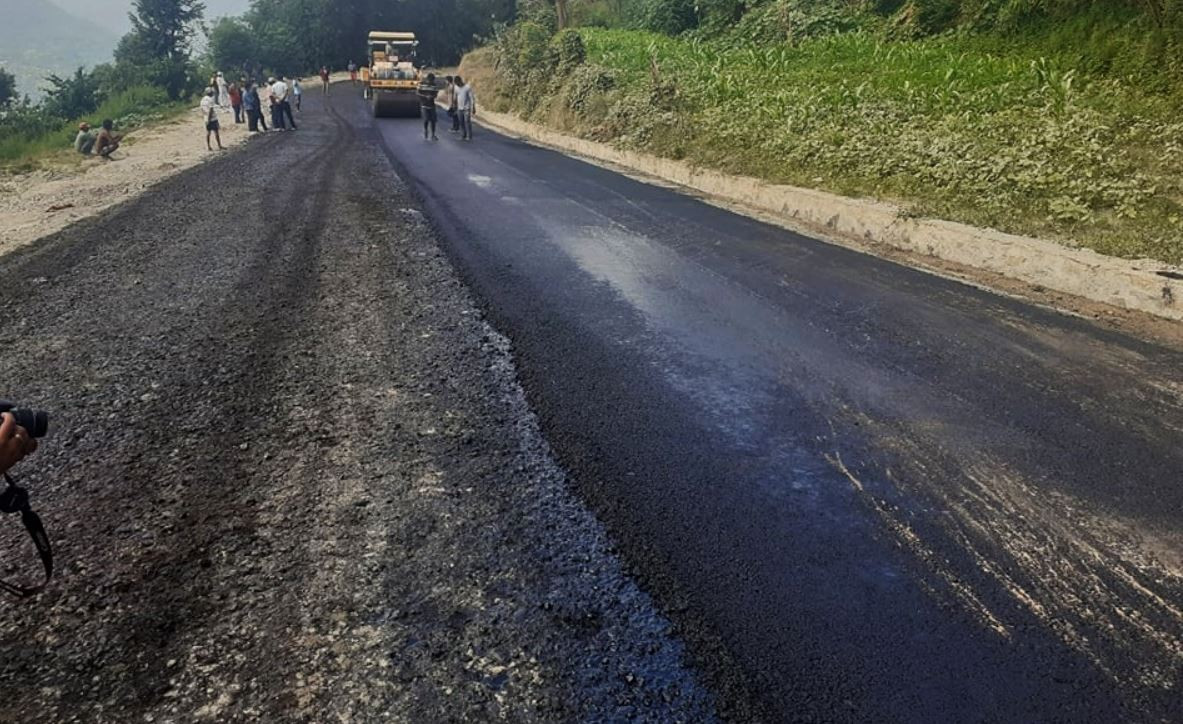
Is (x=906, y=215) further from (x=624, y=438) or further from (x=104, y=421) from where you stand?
(x=104, y=421)

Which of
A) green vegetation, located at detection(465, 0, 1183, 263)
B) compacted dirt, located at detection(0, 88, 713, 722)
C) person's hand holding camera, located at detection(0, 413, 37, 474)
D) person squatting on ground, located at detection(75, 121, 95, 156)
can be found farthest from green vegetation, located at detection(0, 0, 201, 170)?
person's hand holding camera, located at detection(0, 413, 37, 474)

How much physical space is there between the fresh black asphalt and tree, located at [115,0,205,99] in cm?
6249

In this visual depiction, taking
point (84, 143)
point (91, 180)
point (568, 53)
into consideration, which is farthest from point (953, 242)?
point (84, 143)

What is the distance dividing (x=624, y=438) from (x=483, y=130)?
24877 millimetres

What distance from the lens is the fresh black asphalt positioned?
282 centimetres

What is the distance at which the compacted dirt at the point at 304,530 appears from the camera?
2.70 m

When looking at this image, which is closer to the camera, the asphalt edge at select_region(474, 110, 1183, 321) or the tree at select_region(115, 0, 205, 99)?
the asphalt edge at select_region(474, 110, 1183, 321)

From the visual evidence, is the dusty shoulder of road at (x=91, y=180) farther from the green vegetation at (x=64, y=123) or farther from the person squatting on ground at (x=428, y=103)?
the person squatting on ground at (x=428, y=103)

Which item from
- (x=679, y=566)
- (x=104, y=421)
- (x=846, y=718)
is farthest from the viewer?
(x=104, y=421)

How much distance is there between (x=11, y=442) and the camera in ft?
8.56

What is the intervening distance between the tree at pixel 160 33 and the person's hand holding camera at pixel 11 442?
2534 inches

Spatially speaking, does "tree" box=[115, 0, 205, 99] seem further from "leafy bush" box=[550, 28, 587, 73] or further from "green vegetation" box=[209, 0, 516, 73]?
"leafy bush" box=[550, 28, 587, 73]

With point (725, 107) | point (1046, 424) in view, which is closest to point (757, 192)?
A: point (725, 107)

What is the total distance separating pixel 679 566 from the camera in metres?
3.41
